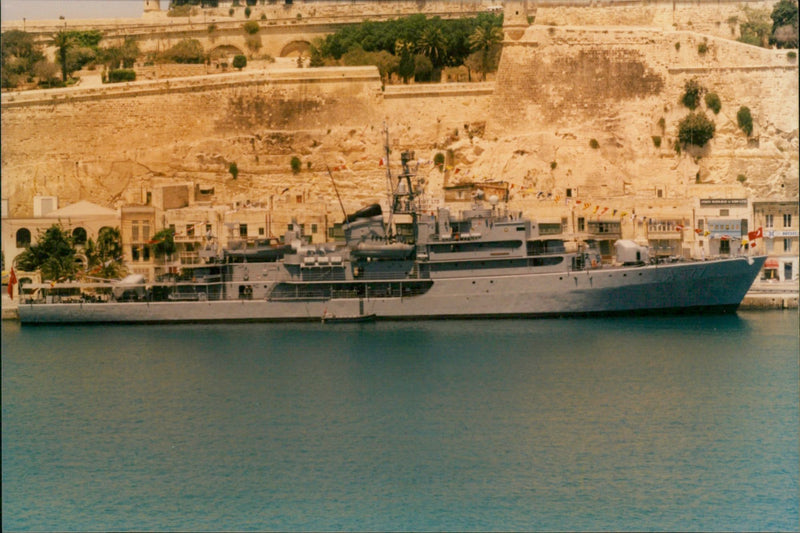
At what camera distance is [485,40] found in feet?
171

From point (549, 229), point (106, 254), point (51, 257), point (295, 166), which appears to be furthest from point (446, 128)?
point (51, 257)

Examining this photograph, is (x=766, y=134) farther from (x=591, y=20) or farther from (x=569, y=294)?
(x=569, y=294)

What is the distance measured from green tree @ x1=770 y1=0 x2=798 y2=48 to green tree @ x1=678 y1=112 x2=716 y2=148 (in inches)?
159

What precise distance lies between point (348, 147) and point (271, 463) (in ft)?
86.6

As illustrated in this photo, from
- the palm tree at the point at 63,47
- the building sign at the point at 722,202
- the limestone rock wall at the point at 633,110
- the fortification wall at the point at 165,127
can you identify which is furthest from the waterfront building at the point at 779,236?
the palm tree at the point at 63,47

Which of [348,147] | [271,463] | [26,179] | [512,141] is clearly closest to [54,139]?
[26,179]

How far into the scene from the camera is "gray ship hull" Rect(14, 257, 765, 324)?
39.7 meters

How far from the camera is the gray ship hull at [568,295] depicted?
130 ft

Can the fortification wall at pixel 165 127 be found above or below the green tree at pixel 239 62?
below

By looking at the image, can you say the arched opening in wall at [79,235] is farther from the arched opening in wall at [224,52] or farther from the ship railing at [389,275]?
the arched opening in wall at [224,52]

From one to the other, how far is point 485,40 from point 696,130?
342 inches

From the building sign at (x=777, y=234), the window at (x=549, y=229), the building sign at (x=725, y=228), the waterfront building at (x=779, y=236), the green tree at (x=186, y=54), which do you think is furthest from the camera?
the green tree at (x=186, y=54)

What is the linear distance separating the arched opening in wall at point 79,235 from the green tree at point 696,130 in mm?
19061

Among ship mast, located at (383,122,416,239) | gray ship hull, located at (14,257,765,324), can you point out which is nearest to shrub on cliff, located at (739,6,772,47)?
gray ship hull, located at (14,257,765,324)
